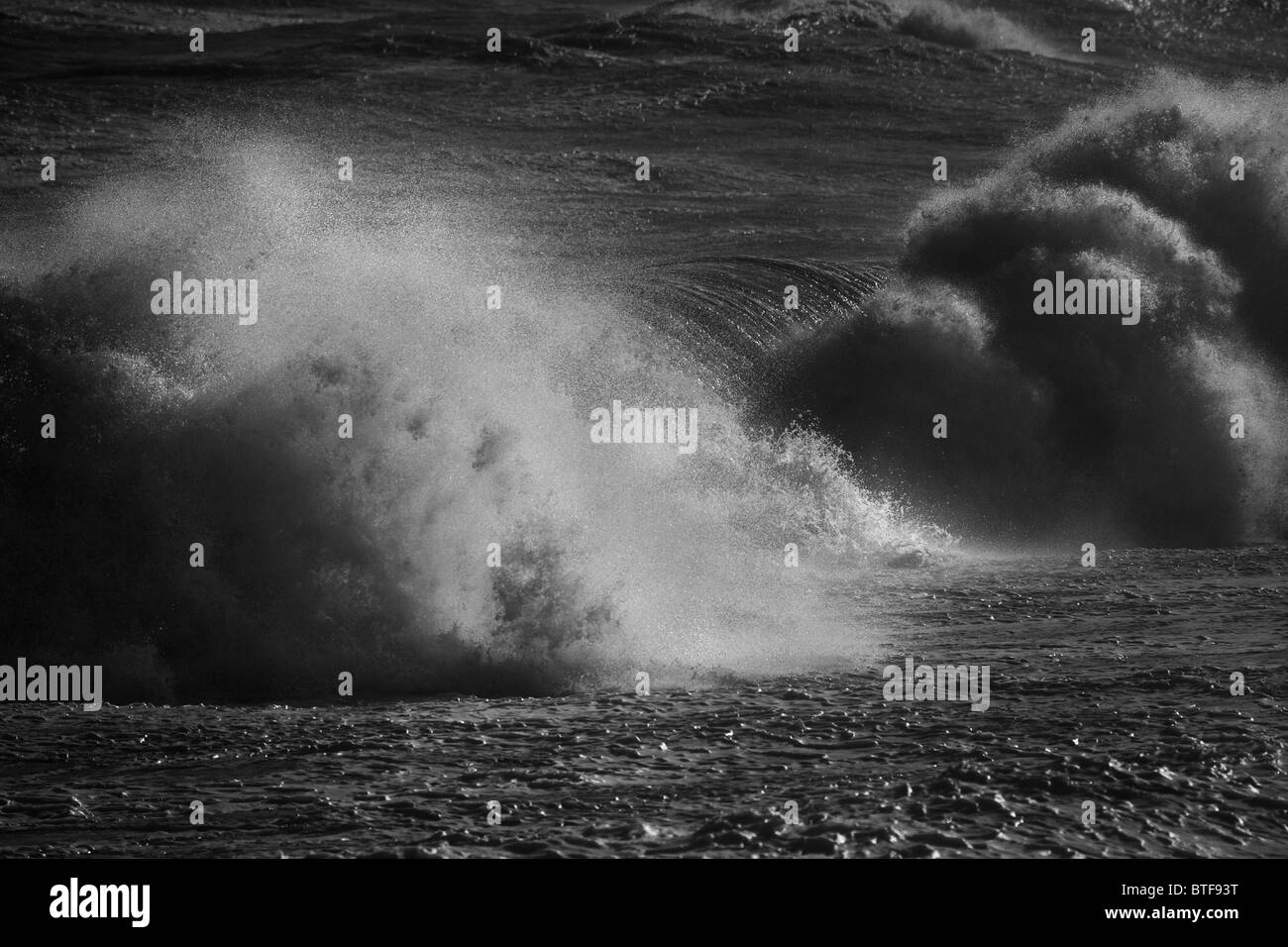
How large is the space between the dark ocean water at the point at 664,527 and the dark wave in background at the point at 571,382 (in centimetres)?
4

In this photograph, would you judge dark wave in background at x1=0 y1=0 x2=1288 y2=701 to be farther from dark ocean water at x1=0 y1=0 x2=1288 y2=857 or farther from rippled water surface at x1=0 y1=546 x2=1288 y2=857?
rippled water surface at x1=0 y1=546 x2=1288 y2=857

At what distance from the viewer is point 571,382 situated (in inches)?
608

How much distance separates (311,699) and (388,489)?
1.75 m

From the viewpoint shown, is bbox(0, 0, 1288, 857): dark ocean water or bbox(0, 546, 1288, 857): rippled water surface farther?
bbox(0, 0, 1288, 857): dark ocean water

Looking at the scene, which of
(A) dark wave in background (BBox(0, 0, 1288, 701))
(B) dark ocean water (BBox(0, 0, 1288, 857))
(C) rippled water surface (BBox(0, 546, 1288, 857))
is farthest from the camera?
(A) dark wave in background (BBox(0, 0, 1288, 701))

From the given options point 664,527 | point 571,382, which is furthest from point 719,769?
point 571,382

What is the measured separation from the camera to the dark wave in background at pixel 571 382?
11.2m

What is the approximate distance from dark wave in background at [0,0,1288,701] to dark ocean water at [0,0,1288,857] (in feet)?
0.13

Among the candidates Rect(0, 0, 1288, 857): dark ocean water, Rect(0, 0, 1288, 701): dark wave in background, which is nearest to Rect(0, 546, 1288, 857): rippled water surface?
Rect(0, 0, 1288, 857): dark ocean water

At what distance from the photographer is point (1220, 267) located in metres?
19.4

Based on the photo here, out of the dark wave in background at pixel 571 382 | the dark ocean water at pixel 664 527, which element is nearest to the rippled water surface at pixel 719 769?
the dark ocean water at pixel 664 527

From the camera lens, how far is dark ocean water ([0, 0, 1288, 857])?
27.9 feet
